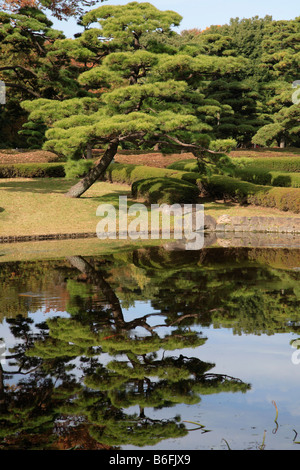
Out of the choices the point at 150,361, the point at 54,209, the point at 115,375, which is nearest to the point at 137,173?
the point at 54,209

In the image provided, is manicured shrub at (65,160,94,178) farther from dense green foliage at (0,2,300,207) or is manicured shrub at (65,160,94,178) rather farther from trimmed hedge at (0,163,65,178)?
trimmed hedge at (0,163,65,178)

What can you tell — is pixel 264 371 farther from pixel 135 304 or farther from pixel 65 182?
pixel 65 182

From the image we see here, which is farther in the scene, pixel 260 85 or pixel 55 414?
pixel 260 85

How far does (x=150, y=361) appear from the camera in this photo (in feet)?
20.3

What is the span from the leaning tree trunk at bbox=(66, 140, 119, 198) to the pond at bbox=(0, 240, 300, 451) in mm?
11568

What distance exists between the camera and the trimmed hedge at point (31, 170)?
28362 millimetres

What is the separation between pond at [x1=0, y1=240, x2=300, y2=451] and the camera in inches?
177

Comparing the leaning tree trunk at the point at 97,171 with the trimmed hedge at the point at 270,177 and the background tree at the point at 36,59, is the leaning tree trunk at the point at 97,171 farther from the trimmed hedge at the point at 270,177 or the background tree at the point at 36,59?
the trimmed hedge at the point at 270,177

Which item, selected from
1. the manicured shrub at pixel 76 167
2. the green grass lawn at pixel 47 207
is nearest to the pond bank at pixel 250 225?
the green grass lawn at pixel 47 207

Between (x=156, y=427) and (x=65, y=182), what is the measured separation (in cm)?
2326

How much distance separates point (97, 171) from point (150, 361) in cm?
1720
